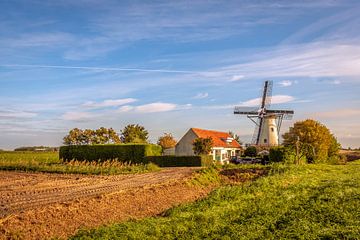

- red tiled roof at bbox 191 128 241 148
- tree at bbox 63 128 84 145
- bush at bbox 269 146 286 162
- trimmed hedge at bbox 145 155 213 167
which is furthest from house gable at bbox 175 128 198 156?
tree at bbox 63 128 84 145

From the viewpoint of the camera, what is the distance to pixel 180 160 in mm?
39750

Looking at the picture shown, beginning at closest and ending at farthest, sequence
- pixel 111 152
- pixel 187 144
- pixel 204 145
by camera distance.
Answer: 1. pixel 111 152
2. pixel 204 145
3. pixel 187 144

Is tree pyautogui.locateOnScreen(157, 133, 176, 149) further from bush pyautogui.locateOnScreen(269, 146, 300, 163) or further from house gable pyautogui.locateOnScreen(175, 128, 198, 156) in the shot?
bush pyautogui.locateOnScreen(269, 146, 300, 163)

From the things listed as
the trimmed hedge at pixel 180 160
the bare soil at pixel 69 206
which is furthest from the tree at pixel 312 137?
the bare soil at pixel 69 206

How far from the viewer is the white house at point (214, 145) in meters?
52.6

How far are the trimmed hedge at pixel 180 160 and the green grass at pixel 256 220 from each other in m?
23.0

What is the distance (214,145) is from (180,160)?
40.8 feet

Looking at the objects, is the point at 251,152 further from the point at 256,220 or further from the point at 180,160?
the point at 256,220

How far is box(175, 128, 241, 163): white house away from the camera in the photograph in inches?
2070

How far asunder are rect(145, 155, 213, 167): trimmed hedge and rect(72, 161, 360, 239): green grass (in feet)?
75.4

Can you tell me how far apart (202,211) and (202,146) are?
31.1 m

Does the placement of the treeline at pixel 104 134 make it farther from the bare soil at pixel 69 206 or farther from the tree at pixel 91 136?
the bare soil at pixel 69 206

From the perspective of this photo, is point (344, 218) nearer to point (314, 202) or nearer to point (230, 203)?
point (314, 202)

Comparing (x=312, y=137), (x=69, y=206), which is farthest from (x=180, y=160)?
(x=69, y=206)
